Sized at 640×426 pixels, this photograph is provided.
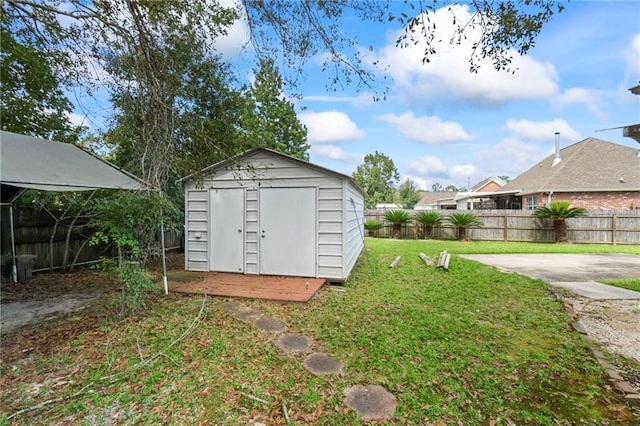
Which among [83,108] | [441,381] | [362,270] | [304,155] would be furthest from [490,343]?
[304,155]

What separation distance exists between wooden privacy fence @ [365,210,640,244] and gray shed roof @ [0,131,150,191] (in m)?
12.7

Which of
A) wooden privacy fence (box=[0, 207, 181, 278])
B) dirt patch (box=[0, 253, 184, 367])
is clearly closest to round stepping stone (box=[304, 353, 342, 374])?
dirt patch (box=[0, 253, 184, 367])

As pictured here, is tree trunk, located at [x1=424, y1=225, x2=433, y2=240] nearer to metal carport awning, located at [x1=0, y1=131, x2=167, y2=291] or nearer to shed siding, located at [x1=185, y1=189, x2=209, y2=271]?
shed siding, located at [x1=185, y1=189, x2=209, y2=271]

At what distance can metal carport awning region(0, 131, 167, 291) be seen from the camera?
3.69 metres

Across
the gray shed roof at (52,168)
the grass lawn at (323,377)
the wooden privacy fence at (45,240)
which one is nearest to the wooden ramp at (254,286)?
the grass lawn at (323,377)

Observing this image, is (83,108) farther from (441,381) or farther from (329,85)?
(441,381)

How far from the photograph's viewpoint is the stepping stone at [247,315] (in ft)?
13.2

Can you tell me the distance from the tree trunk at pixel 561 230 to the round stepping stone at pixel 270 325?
44.6 ft

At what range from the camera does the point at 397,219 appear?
1458 cm

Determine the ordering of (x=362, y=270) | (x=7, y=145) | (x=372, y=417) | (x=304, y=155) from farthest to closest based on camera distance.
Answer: (x=304, y=155), (x=362, y=270), (x=7, y=145), (x=372, y=417)

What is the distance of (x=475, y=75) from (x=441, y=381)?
324 centimetres

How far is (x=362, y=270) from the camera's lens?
745cm

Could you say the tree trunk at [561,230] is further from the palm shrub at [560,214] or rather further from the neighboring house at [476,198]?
the neighboring house at [476,198]

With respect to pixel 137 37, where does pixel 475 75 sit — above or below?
below
